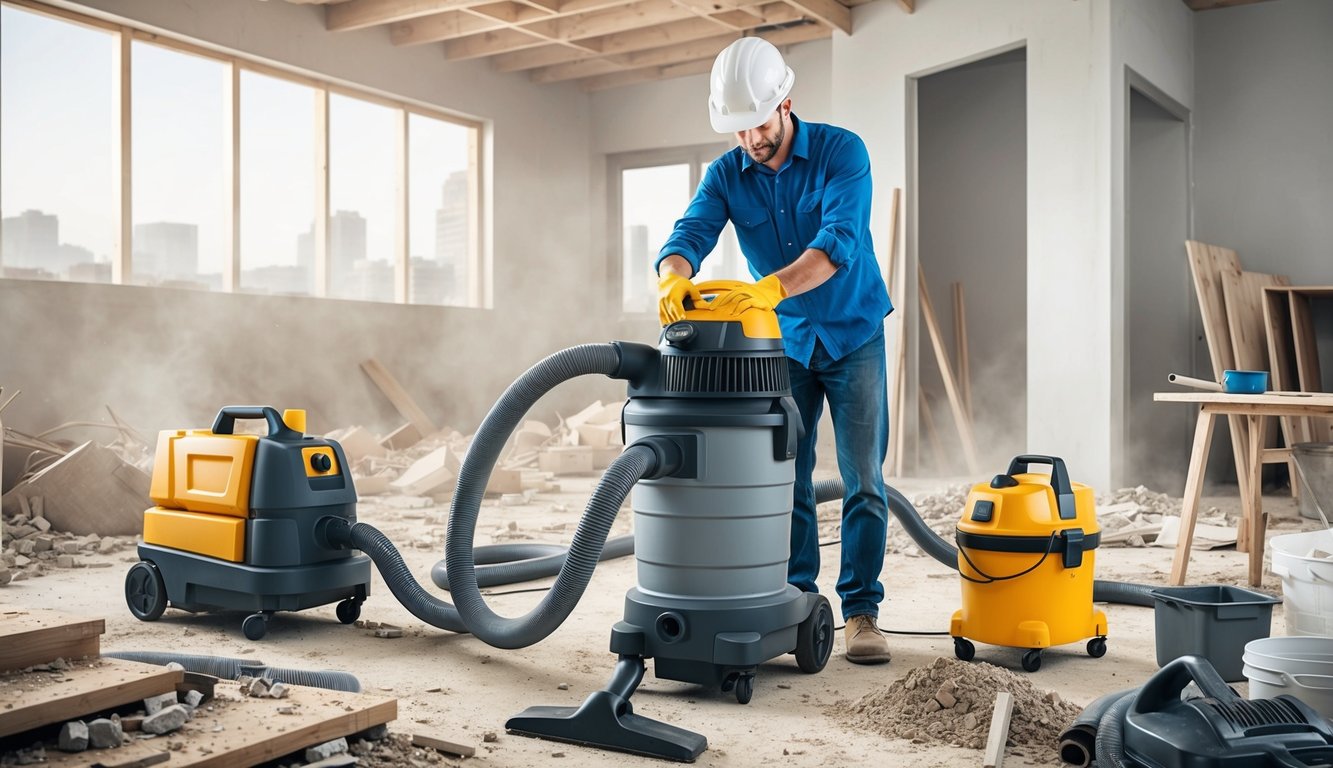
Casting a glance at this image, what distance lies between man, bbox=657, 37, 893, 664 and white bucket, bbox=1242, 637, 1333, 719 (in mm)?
845

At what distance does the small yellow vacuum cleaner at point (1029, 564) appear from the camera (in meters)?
2.48

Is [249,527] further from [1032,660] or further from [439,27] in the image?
[439,27]

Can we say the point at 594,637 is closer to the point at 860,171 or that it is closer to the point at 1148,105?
the point at 860,171

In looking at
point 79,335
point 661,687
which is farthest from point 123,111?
point 661,687

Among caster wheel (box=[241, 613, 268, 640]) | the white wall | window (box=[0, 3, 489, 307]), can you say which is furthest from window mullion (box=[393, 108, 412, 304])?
caster wheel (box=[241, 613, 268, 640])

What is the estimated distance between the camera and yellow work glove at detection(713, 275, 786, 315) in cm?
218

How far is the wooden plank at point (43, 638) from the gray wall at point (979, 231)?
6.23 m

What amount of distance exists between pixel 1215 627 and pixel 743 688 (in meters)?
1.04

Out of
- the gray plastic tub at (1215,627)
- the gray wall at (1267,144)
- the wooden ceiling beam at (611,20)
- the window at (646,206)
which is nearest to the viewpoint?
the gray plastic tub at (1215,627)

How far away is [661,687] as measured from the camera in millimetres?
2367

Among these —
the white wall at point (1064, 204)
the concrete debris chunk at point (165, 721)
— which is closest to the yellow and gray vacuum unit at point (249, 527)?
the concrete debris chunk at point (165, 721)

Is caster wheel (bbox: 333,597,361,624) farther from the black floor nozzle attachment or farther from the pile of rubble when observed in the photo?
the pile of rubble

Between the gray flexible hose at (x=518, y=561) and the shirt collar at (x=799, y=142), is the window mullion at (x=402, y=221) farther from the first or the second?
the shirt collar at (x=799, y=142)

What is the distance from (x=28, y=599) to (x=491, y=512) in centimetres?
241
